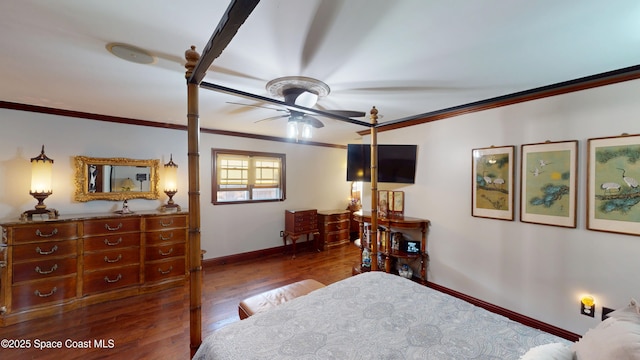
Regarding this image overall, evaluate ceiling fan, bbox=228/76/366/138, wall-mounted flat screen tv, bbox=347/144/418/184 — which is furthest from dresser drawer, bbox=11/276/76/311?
wall-mounted flat screen tv, bbox=347/144/418/184

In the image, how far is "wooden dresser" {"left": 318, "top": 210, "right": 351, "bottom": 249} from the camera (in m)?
4.95

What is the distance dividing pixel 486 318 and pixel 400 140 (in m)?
2.59

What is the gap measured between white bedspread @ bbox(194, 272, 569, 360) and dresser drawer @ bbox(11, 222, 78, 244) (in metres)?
2.60

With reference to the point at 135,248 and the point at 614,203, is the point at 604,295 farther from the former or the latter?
the point at 135,248

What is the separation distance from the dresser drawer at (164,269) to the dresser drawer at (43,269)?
0.70 meters

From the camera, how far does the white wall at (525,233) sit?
1.92m

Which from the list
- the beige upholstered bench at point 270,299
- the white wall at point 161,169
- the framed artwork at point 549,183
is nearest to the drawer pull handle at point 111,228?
the white wall at point 161,169

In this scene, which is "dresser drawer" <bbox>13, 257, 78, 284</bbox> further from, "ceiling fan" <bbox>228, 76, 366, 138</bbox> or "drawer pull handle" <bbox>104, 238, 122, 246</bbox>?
"ceiling fan" <bbox>228, 76, 366, 138</bbox>

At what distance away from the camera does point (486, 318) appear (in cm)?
134

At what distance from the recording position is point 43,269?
99.2 inches

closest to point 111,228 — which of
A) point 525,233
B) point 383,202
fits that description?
point 383,202

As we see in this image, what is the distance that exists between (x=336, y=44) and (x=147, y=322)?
10.2 ft

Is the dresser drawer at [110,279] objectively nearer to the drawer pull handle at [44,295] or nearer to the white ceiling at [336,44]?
the drawer pull handle at [44,295]

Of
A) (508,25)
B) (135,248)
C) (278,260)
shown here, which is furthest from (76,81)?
(278,260)
